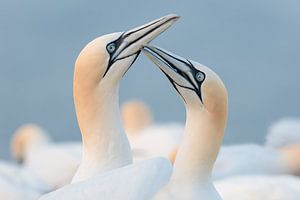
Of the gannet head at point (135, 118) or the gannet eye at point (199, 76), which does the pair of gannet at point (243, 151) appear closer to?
the gannet head at point (135, 118)

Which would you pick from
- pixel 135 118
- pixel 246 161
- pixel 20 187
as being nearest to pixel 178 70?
pixel 246 161

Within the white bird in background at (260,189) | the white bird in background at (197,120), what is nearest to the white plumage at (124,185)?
the white bird in background at (197,120)

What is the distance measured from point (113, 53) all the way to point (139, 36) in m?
0.17

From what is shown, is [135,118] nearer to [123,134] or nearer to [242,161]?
[242,161]

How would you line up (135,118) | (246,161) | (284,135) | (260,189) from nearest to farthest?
1. (260,189)
2. (246,161)
3. (284,135)
4. (135,118)

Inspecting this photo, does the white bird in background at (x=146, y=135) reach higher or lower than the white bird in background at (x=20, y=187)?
lower

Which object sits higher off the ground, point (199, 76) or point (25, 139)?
point (199, 76)

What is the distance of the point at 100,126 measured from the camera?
26.5 feet

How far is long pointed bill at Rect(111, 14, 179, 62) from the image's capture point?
311 inches

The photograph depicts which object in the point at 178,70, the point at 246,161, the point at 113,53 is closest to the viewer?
the point at 178,70

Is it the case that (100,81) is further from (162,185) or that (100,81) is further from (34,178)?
(34,178)

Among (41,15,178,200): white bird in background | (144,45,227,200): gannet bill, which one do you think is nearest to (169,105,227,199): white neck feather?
(144,45,227,200): gannet bill

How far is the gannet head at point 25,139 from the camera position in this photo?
724 inches

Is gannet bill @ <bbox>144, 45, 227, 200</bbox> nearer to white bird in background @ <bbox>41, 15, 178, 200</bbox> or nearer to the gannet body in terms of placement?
white bird in background @ <bbox>41, 15, 178, 200</bbox>
